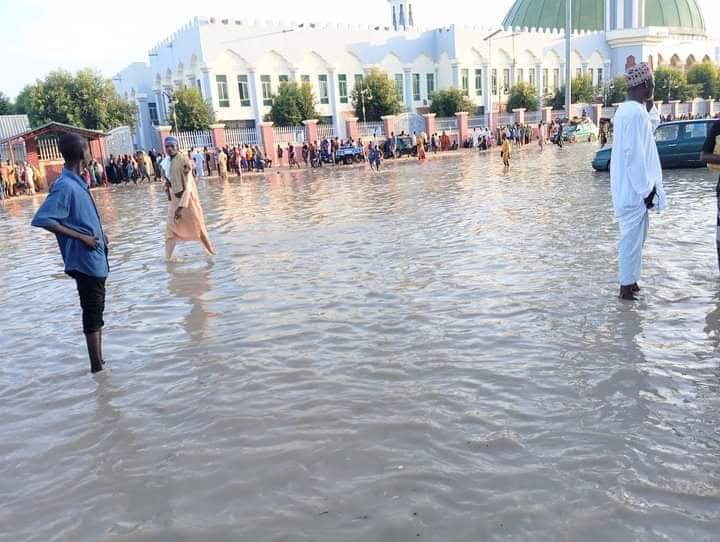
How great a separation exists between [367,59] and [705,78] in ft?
111

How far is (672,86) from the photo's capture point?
55688 mm

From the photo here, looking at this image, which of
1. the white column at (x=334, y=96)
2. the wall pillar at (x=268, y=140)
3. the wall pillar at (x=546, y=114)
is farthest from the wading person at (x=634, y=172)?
the wall pillar at (x=546, y=114)

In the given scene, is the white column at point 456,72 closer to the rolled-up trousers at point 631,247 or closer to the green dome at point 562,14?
the green dome at point 562,14

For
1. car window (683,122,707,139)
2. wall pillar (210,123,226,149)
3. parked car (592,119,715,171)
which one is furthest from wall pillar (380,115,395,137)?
car window (683,122,707,139)

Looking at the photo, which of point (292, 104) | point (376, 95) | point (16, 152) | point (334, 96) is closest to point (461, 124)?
point (376, 95)

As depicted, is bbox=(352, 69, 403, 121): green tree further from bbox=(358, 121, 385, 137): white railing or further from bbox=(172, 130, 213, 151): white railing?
bbox=(172, 130, 213, 151): white railing

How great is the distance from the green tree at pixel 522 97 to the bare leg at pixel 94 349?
1894 inches

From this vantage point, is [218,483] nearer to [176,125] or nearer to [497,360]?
[497,360]

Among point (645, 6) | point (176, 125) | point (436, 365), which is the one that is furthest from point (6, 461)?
point (645, 6)

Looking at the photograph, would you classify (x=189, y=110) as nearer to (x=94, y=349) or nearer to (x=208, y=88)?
(x=208, y=88)

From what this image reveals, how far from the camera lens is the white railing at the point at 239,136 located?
110 ft

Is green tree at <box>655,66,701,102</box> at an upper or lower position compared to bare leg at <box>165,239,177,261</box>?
upper

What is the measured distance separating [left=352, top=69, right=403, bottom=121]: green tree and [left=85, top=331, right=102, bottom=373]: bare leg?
37.6 meters

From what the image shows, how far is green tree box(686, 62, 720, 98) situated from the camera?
58.6 meters
